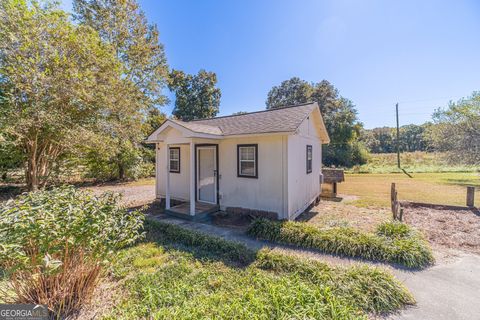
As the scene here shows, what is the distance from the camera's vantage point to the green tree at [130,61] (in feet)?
49.0

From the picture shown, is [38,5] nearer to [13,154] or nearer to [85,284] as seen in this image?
[13,154]

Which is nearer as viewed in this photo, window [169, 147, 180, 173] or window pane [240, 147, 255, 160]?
window pane [240, 147, 255, 160]

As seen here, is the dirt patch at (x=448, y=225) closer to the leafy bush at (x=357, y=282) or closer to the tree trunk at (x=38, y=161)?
the leafy bush at (x=357, y=282)

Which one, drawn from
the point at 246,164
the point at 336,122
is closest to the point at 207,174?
the point at 246,164

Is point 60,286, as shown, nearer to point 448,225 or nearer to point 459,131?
point 448,225

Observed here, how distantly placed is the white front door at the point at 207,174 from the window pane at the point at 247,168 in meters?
1.19

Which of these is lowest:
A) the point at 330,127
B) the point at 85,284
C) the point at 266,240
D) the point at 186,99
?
the point at 266,240

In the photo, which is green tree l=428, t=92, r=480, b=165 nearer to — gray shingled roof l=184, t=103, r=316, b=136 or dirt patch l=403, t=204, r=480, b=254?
dirt patch l=403, t=204, r=480, b=254

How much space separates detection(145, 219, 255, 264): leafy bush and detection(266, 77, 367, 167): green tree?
88.2 feet

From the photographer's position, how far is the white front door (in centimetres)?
812

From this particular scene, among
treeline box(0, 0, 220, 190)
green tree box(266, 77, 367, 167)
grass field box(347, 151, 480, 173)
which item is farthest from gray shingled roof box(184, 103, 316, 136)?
green tree box(266, 77, 367, 167)

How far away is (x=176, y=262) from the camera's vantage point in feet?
14.2

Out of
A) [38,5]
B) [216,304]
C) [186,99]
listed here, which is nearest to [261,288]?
[216,304]

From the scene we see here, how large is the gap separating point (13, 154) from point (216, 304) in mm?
13415
